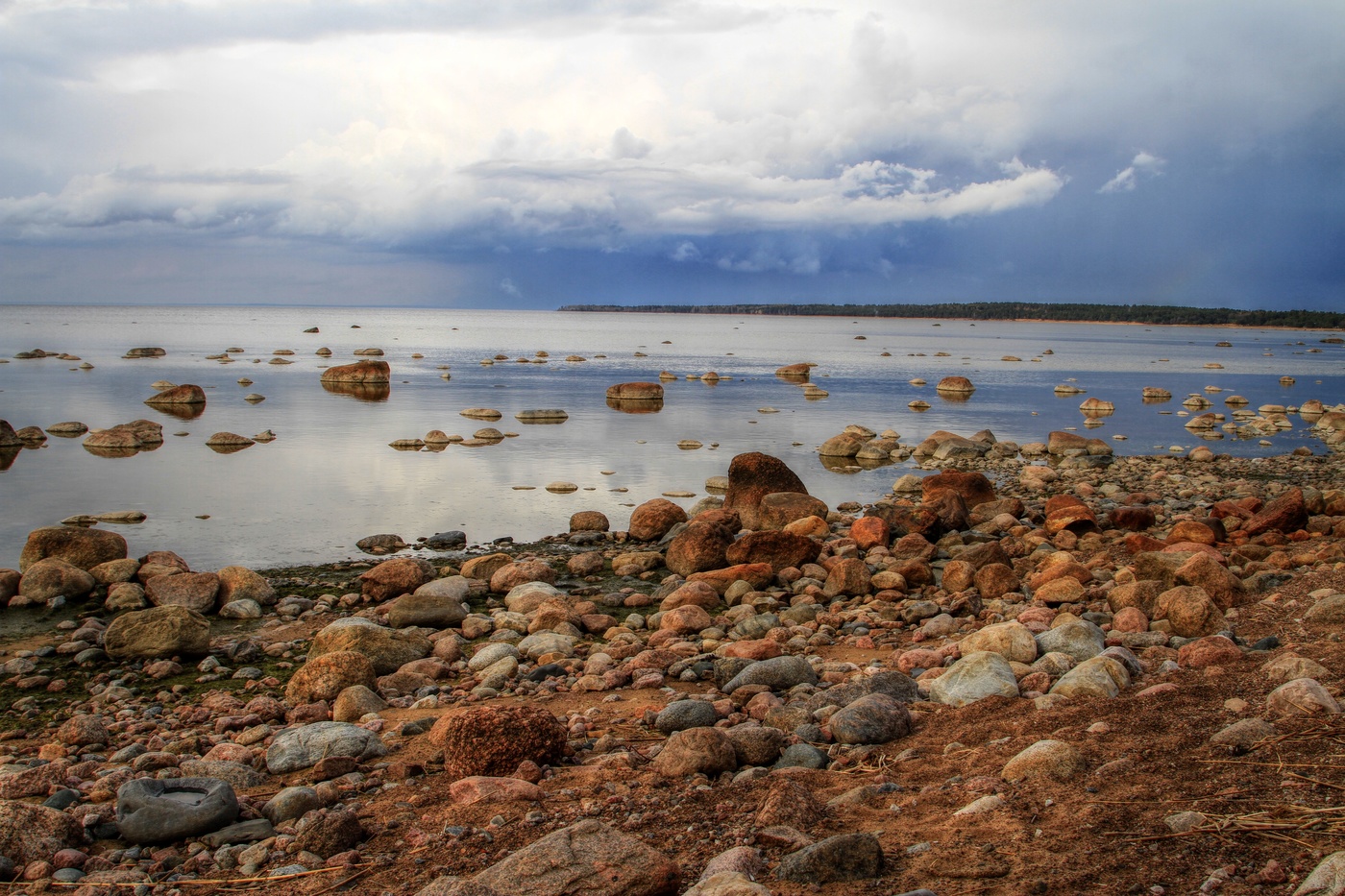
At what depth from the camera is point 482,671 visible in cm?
921

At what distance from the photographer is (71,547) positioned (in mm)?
13578

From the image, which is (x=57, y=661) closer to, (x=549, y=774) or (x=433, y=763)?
(x=433, y=763)

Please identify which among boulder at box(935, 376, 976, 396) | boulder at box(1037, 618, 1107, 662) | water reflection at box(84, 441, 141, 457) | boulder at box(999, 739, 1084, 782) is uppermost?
boulder at box(935, 376, 976, 396)

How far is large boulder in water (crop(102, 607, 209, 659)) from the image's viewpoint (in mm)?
10094

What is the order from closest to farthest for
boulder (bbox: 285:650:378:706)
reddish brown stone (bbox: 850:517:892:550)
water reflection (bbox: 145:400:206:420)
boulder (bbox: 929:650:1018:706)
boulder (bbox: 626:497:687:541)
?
1. boulder (bbox: 929:650:1018:706)
2. boulder (bbox: 285:650:378:706)
3. reddish brown stone (bbox: 850:517:892:550)
4. boulder (bbox: 626:497:687:541)
5. water reflection (bbox: 145:400:206:420)

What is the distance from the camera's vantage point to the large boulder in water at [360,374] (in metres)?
52.8

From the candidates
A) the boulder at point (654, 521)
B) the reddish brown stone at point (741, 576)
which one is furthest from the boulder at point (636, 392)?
the reddish brown stone at point (741, 576)

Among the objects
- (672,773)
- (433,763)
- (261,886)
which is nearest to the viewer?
(261,886)

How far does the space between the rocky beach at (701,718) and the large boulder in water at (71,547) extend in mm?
50

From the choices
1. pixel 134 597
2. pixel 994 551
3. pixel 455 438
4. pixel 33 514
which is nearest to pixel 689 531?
pixel 994 551

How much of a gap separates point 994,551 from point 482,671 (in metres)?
7.12

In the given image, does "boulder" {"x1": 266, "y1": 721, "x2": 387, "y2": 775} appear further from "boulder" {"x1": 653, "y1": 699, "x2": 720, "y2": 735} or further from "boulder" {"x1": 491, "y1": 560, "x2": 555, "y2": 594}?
"boulder" {"x1": 491, "y1": 560, "x2": 555, "y2": 594}

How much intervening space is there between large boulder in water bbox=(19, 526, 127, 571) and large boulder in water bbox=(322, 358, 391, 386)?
3983 centimetres

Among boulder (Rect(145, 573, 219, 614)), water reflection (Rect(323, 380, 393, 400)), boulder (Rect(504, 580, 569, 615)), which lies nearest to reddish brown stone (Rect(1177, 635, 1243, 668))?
boulder (Rect(504, 580, 569, 615))
